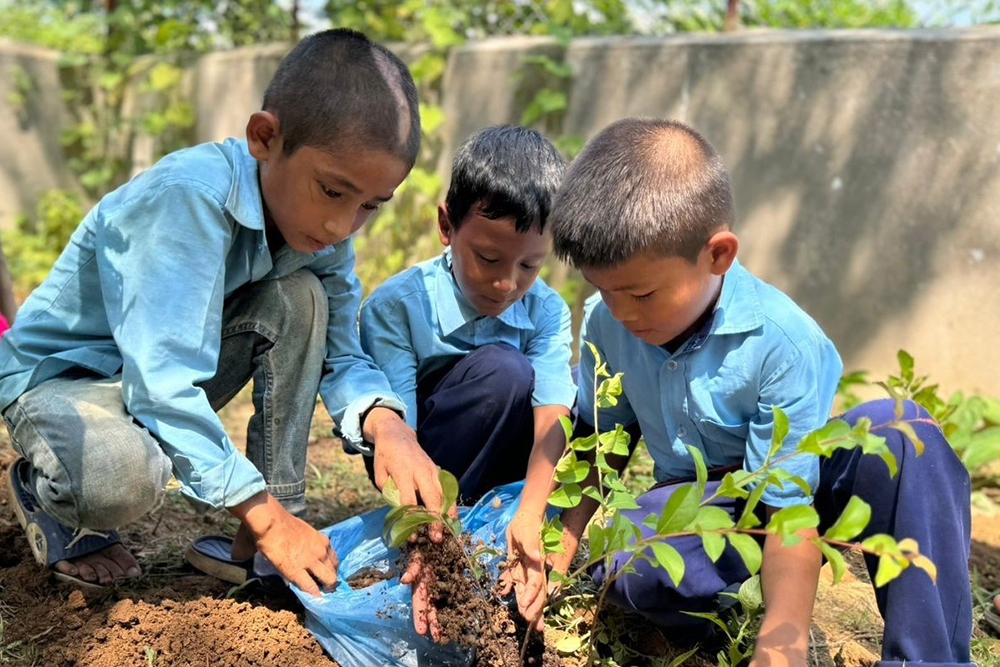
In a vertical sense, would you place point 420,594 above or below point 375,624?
above

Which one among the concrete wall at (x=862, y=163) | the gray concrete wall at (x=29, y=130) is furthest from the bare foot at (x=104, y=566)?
the gray concrete wall at (x=29, y=130)

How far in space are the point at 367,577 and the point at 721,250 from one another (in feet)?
3.18

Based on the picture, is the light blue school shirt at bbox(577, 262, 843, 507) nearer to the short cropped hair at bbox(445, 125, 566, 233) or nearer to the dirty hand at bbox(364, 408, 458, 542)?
the short cropped hair at bbox(445, 125, 566, 233)

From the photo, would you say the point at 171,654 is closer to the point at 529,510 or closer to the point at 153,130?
the point at 529,510

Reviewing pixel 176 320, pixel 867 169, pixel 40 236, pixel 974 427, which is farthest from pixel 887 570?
pixel 40 236

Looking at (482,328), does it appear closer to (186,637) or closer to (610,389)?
(610,389)

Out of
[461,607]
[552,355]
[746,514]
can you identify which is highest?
[746,514]

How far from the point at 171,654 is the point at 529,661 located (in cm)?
70

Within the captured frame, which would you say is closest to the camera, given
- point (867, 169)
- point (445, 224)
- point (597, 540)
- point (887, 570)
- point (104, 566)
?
point (887, 570)

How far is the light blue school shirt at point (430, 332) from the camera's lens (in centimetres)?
241

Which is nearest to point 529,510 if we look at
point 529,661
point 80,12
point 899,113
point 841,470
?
point 529,661

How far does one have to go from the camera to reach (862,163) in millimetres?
3695

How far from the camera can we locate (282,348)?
2285mm

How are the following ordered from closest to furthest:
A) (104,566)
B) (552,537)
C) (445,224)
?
1. (552,537)
2. (104,566)
3. (445,224)
